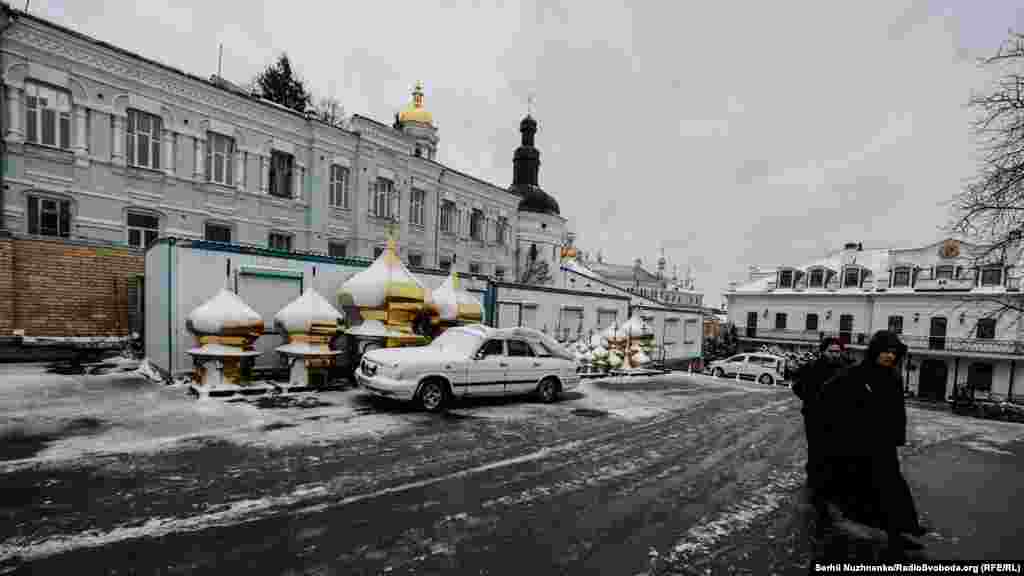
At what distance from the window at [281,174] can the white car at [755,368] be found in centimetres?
2344

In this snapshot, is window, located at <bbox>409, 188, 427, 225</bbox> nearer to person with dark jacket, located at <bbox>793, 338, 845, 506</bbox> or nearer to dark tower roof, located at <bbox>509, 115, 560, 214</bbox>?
dark tower roof, located at <bbox>509, 115, 560, 214</bbox>

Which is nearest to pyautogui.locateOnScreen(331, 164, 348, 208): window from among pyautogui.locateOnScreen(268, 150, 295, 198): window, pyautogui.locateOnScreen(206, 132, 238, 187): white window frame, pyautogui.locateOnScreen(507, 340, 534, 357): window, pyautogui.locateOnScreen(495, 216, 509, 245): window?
pyautogui.locateOnScreen(268, 150, 295, 198): window

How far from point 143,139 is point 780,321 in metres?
44.6

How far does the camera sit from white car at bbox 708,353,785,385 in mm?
22473

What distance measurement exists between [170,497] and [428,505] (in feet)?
8.27

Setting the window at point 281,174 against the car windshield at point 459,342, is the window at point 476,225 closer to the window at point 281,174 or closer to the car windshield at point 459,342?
the window at point 281,174

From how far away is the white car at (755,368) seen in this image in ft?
73.7

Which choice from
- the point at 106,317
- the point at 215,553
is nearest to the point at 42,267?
the point at 106,317

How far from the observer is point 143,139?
16516 millimetres

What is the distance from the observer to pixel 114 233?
15805mm

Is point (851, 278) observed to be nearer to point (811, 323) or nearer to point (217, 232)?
point (811, 323)

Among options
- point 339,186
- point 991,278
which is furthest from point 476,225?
point 991,278

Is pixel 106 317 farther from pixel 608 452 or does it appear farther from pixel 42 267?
pixel 608 452

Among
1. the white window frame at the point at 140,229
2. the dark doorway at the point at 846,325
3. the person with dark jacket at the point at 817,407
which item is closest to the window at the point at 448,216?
the white window frame at the point at 140,229
